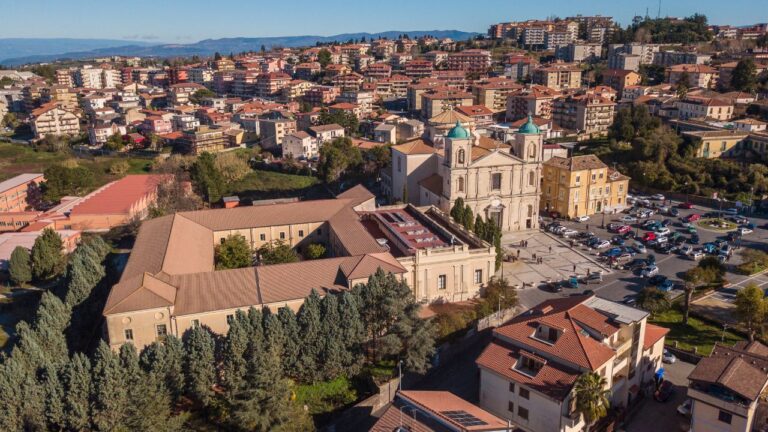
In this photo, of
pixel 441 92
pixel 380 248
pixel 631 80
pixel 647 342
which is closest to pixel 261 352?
pixel 380 248

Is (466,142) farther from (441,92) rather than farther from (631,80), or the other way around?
(631,80)

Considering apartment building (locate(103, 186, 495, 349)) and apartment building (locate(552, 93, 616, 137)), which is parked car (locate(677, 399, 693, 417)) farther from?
apartment building (locate(552, 93, 616, 137))

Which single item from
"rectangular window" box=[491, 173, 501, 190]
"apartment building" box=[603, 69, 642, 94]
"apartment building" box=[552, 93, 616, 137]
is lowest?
"rectangular window" box=[491, 173, 501, 190]

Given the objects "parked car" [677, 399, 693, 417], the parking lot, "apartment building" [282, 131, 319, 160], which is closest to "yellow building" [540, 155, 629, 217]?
the parking lot

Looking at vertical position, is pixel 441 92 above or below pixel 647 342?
above

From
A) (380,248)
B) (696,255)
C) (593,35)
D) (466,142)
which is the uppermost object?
(593,35)

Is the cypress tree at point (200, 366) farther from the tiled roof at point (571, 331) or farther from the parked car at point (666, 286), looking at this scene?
the parked car at point (666, 286)

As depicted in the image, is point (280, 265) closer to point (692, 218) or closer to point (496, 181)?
point (496, 181)
